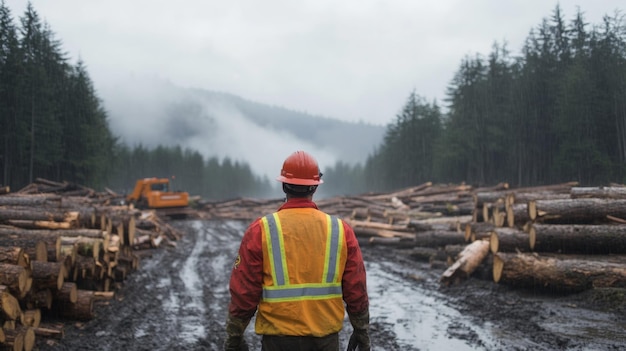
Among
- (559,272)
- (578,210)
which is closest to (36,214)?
(559,272)

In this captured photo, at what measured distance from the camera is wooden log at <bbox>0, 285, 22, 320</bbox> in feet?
19.6

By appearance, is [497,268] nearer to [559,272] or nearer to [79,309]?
[559,272]

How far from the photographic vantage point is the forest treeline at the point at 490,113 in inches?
1286

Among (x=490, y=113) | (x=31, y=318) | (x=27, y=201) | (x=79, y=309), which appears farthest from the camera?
(x=490, y=113)

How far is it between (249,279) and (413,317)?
5.95 meters

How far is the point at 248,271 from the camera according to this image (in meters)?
3.22

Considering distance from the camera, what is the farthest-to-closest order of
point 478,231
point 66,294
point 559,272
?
point 478,231, point 559,272, point 66,294

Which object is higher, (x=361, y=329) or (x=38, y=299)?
(x=361, y=329)

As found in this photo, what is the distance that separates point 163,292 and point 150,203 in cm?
2006

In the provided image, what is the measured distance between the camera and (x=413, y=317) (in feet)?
28.0

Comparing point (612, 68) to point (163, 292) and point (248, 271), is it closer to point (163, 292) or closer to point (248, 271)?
point (163, 292)

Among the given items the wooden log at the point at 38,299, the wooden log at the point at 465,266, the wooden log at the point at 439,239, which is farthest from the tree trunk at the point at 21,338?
the wooden log at the point at 439,239

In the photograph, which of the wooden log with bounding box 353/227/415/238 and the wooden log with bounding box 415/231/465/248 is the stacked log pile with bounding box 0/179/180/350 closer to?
the wooden log with bounding box 415/231/465/248

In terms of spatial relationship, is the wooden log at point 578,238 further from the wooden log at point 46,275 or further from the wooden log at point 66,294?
the wooden log at point 46,275
